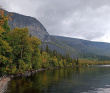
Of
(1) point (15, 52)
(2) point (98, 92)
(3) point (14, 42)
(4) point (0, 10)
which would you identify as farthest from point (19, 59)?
(4) point (0, 10)

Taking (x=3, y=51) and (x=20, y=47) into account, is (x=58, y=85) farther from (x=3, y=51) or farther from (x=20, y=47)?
(x=20, y=47)

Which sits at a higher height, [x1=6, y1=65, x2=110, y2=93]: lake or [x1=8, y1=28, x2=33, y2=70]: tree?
[x1=8, y1=28, x2=33, y2=70]: tree

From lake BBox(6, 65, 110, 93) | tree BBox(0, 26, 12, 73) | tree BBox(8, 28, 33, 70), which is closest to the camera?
lake BBox(6, 65, 110, 93)

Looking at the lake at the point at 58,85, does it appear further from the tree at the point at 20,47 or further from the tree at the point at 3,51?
the tree at the point at 20,47

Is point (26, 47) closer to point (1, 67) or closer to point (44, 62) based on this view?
point (1, 67)

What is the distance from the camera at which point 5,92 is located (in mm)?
25484

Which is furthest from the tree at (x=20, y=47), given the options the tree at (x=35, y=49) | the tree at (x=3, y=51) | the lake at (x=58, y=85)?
the tree at (x=35, y=49)

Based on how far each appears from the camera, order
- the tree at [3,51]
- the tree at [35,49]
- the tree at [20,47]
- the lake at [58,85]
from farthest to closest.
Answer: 1. the tree at [35,49]
2. the tree at [20,47]
3. the tree at [3,51]
4. the lake at [58,85]

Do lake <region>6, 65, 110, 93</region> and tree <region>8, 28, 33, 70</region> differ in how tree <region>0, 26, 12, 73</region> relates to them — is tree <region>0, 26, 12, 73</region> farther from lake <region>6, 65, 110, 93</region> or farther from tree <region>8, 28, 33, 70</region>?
tree <region>8, 28, 33, 70</region>

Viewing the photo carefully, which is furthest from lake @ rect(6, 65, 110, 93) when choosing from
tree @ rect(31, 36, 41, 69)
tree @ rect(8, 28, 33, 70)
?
tree @ rect(31, 36, 41, 69)

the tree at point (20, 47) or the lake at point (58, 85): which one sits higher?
the tree at point (20, 47)

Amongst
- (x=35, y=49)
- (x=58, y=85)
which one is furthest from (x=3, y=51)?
(x=35, y=49)

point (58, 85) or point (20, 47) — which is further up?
point (20, 47)

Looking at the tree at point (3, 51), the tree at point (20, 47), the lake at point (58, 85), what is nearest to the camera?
the lake at point (58, 85)
